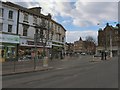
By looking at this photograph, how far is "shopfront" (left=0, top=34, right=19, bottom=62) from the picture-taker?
135 ft

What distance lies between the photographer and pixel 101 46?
399 ft

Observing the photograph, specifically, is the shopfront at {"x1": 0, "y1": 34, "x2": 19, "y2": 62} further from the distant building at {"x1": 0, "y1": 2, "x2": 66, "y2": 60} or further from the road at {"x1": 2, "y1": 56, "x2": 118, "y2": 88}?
the road at {"x1": 2, "y1": 56, "x2": 118, "y2": 88}

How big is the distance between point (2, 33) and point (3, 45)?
6.27 feet

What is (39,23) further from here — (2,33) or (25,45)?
(2,33)

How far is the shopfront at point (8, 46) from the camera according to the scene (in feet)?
135

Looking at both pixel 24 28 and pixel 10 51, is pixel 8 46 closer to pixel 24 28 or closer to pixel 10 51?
pixel 10 51

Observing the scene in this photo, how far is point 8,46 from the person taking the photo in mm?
43031

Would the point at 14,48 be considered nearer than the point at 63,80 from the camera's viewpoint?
No

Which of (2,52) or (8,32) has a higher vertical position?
(8,32)

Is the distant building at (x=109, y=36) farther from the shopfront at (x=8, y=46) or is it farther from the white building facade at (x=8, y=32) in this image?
the shopfront at (x=8, y=46)

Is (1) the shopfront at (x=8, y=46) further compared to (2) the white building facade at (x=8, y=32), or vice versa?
(2) the white building facade at (x=8, y=32)

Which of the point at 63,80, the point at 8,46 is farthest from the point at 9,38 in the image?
the point at 63,80

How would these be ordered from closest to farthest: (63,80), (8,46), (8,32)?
(63,80) < (8,46) < (8,32)

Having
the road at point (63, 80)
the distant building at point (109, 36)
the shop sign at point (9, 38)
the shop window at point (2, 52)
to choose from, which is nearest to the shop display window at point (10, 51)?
the shop sign at point (9, 38)
